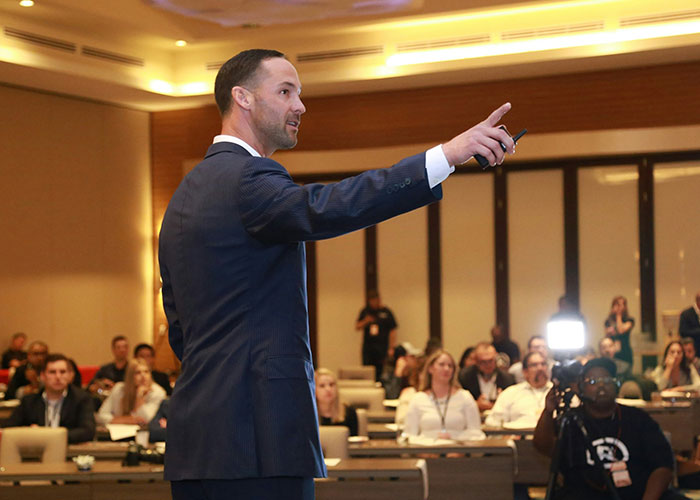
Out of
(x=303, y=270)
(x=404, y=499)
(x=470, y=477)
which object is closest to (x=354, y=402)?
(x=470, y=477)

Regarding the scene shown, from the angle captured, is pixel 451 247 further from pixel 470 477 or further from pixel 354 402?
pixel 470 477

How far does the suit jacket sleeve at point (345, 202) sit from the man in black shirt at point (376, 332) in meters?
12.3

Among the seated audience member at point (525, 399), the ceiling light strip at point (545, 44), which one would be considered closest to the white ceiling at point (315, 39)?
the ceiling light strip at point (545, 44)

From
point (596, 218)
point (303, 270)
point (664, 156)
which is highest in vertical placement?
point (664, 156)

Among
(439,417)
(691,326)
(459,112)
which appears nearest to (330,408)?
(439,417)

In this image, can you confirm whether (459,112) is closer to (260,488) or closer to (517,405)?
(517,405)

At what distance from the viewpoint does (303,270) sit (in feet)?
5.44

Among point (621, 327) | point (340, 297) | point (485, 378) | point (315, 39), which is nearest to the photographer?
point (485, 378)

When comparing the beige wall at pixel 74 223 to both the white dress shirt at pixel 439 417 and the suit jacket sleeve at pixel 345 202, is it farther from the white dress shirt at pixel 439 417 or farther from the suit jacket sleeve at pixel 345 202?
the suit jacket sleeve at pixel 345 202

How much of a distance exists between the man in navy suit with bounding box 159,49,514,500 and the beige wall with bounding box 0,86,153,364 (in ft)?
40.1

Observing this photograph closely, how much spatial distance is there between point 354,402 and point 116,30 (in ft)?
23.0

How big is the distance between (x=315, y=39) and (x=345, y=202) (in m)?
12.2

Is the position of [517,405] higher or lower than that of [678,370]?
lower

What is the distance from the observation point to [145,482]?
5.33 meters
